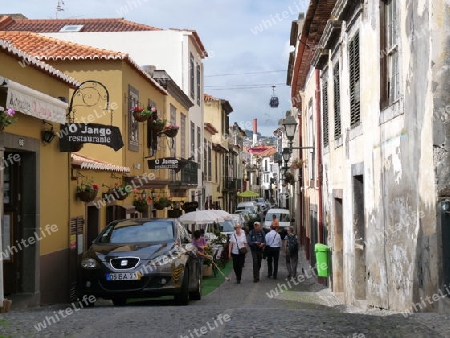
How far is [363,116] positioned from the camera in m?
10.7

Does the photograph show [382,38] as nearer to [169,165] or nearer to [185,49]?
[169,165]

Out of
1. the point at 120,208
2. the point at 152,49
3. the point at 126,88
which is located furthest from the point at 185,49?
the point at 120,208

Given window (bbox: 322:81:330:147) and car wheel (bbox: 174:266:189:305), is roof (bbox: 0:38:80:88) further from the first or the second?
window (bbox: 322:81:330:147)

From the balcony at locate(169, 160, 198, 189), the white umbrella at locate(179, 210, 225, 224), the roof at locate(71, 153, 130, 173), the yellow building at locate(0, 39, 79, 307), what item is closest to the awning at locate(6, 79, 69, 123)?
the yellow building at locate(0, 39, 79, 307)

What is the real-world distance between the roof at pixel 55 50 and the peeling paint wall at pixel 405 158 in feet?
26.1

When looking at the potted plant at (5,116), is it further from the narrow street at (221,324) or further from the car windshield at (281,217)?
the car windshield at (281,217)

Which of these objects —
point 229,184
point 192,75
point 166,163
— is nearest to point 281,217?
point 192,75

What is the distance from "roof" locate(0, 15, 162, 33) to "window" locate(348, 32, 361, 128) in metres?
18.0

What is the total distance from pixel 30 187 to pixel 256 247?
825 centimetres

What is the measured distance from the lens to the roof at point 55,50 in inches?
693

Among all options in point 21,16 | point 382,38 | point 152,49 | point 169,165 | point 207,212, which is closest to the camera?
point 382,38

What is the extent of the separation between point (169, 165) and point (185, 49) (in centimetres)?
972

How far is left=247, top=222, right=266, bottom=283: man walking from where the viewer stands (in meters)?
17.7

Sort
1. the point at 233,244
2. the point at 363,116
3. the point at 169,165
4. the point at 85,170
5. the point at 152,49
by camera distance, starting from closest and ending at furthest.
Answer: the point at 363,116 → the point at 85,170 → the point at 233,244 → the point at 169,165 → the point at 152,49
